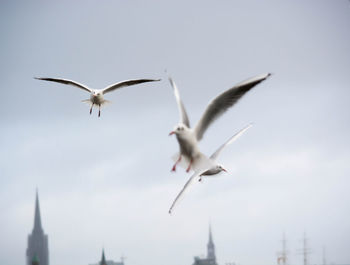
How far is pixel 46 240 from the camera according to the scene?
95.8 meters

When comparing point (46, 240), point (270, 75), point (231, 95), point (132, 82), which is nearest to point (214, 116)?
point (231, 95)

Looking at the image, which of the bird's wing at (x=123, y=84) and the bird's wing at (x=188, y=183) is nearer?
the bird's wing at (x=188, y=183)

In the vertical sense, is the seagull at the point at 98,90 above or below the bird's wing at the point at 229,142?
above

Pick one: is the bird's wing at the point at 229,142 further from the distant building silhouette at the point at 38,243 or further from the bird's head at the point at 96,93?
the distant building silhouette at the point at 38,243

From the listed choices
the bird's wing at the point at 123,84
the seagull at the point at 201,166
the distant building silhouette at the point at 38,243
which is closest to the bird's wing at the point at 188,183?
the seagull at the point at 201,166

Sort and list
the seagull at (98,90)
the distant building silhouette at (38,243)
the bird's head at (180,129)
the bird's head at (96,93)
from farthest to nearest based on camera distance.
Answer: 1. the distant building silhouette at (38,243)
2. the bird's head at (96,93)
3. the seagull at (98,90)
4. the bird's head at (180,129)

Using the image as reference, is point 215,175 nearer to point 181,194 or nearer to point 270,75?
point 181,194

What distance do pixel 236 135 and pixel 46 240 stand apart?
94.7 m

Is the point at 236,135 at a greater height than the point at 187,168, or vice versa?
the point at 236,135

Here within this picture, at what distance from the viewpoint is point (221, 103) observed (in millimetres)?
4715

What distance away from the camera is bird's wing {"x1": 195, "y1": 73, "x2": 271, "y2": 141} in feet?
14.9

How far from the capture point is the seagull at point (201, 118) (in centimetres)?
444

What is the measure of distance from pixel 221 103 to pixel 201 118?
212 millimetres

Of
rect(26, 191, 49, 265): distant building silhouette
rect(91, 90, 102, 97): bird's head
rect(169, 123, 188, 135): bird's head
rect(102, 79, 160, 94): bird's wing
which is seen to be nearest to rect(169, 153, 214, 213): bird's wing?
rect(169, 123, 188, 135): bird's head
